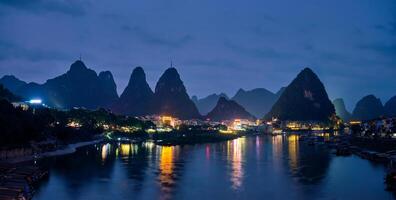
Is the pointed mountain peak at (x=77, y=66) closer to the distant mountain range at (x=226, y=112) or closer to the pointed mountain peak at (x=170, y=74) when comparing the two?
the pointed mountain peak at (x=170, y=74)

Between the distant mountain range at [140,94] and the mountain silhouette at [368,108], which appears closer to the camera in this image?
the distant mountain range at [140,94]

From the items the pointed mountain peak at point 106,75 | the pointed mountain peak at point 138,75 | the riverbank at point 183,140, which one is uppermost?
the pointed mountain peak at point 106,75

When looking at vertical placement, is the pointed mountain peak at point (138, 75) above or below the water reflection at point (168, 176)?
above

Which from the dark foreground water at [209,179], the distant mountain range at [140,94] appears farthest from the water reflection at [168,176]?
the distant mountain range at [140,94]

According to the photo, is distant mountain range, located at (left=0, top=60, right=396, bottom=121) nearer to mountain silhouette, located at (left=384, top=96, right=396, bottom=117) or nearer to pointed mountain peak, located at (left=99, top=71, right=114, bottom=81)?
pointed mountain peak, located at (left=99, top=71, right=114, bottom=81)

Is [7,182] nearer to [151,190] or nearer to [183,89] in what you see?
[151,190]
